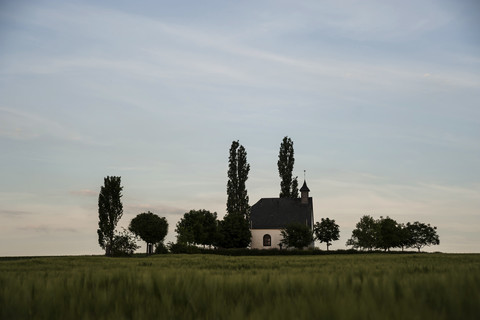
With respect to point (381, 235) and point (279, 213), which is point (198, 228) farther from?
point (381, 235)

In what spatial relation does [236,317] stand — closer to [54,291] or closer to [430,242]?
[54,291]

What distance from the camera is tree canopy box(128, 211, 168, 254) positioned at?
8450 cm

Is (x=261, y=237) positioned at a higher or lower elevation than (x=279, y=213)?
lower

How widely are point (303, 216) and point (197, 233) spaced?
76.6 feet

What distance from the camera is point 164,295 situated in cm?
558

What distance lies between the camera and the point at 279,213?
98812 mm

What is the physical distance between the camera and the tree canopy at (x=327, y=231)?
93062 millimetres

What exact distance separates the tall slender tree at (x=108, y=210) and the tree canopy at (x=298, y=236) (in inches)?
1285

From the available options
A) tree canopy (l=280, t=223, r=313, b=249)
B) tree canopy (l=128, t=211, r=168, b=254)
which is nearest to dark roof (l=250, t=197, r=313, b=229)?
tree canopy (l=280, t=223, r=313, b=249)

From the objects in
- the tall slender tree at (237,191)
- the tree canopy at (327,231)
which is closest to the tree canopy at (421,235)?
the tree canopy at (327,231)

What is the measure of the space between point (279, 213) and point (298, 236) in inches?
422

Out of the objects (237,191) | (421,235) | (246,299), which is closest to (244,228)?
(237,191)

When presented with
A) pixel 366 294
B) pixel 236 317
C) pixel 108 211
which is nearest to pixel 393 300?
pixel 366 294

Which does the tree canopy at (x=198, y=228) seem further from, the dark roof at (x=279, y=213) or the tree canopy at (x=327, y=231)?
the tree canopy at (x=327, y=231)
